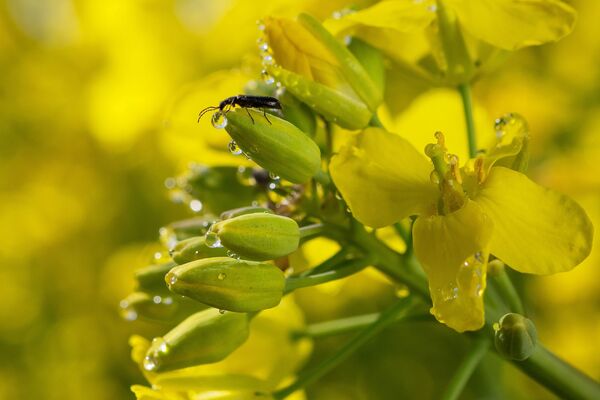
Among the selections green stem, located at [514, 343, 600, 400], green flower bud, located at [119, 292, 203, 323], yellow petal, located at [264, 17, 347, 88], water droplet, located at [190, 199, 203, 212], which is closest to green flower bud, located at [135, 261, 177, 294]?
green flower bud, located at [119, 292, 203, 323]

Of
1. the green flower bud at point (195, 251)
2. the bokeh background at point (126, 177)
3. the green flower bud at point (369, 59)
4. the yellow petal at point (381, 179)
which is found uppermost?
the green flower bud at point (369, 59)

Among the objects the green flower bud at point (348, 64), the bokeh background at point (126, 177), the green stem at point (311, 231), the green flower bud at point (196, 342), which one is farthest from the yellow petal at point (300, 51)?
the bokeh background at point (126, 177)

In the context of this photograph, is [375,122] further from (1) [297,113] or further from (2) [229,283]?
(2) [229,283]

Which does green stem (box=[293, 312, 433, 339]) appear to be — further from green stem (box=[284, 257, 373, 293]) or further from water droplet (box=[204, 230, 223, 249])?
water droplet (box=[204, 230, 223, 249])

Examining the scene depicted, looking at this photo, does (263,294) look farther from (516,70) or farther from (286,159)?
(516,70)

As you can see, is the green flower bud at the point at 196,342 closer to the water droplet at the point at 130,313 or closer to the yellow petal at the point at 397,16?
the water droplet at the point at 130,313

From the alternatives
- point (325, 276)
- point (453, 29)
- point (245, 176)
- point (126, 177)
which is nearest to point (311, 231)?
point (325, 276)
